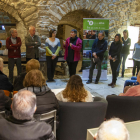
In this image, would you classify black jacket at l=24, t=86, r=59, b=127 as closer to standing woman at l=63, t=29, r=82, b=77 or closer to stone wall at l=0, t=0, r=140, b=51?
standing woman at l=63, t=29, r=82, b=77

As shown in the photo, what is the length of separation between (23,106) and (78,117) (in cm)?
77

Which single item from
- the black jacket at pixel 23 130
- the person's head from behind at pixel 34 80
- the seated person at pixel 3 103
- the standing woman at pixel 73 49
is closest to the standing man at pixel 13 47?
the standing woman at pixel 73 49

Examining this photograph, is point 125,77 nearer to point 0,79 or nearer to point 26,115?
point 0,79

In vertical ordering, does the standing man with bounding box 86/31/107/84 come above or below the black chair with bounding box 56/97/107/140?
above

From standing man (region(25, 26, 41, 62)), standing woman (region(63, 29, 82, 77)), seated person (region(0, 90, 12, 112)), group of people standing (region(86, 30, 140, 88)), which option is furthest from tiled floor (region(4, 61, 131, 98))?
seated person (region(0, 90, 12, 112))

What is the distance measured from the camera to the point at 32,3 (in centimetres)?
514

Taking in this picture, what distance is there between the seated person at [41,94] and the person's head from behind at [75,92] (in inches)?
7.0

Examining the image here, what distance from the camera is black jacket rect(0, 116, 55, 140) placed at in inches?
46.4

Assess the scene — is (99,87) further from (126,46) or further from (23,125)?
→ (23,125)

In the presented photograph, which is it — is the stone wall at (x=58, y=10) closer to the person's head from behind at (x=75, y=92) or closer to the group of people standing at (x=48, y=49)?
the group of people standing at (x=48, y=49)

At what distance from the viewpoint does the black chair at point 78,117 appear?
6.03ft

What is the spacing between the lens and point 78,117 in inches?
73.4

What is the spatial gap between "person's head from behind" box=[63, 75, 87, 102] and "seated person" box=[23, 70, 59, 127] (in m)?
0.18

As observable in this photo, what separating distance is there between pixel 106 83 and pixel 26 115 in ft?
13.3
